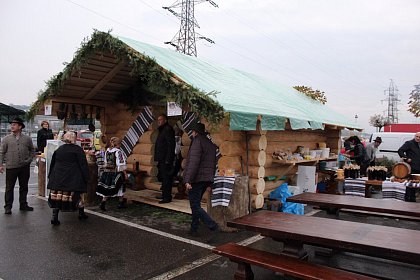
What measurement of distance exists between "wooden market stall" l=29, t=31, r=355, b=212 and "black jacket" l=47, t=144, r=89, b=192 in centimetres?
177

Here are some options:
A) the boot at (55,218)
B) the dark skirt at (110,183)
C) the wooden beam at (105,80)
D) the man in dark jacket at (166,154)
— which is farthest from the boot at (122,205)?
the wooden beam at (105,80)

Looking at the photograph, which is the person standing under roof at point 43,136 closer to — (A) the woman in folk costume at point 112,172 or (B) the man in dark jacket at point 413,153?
(A) the woman in folk costume at point 112,172

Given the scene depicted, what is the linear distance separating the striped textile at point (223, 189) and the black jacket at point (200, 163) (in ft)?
0.79

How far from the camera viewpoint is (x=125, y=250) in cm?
473

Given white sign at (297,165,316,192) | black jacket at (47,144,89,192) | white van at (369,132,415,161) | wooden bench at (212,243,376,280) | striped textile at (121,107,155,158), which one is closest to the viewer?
wooden bench at (212,243,376,280)

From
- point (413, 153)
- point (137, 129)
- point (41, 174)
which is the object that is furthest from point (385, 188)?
point (41, 174)

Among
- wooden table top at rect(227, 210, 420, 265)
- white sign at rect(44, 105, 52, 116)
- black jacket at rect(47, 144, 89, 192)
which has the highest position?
white sign at rect(44, 105, 52, 116)

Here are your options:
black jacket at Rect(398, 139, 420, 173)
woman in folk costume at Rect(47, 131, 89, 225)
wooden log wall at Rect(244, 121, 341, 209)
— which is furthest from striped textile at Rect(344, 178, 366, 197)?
woman in folk costume at Rect(47, 131, 89, 225)

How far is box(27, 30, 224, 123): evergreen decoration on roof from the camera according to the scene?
217 inches

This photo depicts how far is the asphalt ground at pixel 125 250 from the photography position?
13.2 ft

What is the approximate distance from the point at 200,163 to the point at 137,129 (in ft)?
12.8

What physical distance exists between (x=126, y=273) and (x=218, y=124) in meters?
2.64

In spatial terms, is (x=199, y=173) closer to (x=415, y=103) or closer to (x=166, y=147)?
(x=166, y=147)

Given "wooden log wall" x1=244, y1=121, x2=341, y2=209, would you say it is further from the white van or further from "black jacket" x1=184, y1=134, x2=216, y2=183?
the white van
